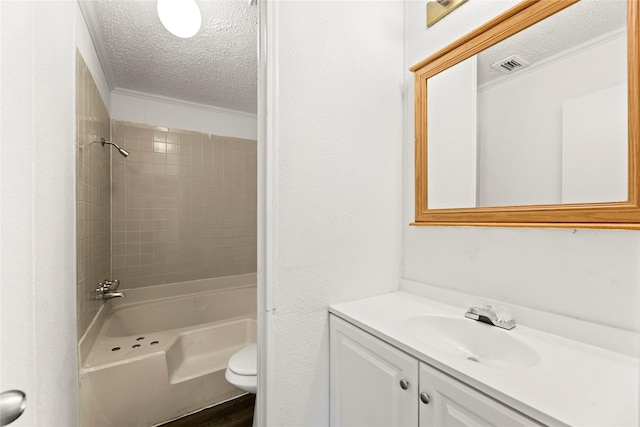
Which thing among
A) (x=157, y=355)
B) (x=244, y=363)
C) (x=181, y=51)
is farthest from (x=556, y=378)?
(x=181, y=51)

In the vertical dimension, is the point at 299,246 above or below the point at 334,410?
above

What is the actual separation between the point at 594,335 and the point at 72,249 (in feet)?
→ 5.49

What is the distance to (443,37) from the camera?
1.14 metres

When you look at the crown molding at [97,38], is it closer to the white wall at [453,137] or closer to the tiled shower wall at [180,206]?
the tiled shower wall at [180,206]

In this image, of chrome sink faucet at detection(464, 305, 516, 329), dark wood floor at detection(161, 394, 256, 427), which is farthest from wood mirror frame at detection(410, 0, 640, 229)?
dark wood floor at detection(161, 394, 256, 427)

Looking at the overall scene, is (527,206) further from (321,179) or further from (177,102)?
(177,102)

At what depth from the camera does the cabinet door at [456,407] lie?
1.82ft

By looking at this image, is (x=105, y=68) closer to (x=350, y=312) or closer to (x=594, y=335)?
(x=350, y=312)

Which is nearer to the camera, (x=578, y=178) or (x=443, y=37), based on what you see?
(x=578, y=178)

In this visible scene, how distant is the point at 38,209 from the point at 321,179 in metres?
0.80

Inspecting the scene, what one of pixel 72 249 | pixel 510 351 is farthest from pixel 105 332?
pixel 510 351

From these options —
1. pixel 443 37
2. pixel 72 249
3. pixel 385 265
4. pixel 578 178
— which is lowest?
pixel 385 265

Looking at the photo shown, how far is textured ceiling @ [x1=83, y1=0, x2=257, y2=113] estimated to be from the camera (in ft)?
5.07

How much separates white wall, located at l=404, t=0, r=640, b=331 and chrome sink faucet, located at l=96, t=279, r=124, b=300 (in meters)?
2.03
